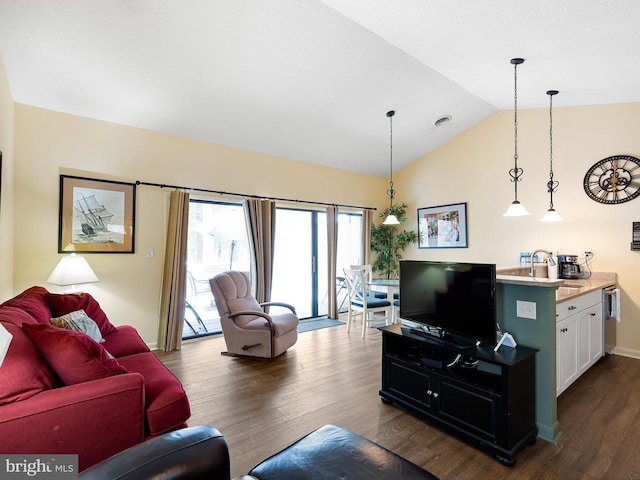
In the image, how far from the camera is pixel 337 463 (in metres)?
1.36

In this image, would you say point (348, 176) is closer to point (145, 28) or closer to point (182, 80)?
point (182, 80)

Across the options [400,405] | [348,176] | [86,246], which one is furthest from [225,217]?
[400,405]

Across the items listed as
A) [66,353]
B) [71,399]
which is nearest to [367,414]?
[71,399]

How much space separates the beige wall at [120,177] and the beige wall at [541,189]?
9.54 feet

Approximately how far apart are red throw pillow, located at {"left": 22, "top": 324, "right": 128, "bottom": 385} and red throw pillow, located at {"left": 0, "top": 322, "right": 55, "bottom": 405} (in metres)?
0.03

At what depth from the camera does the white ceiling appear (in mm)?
2414

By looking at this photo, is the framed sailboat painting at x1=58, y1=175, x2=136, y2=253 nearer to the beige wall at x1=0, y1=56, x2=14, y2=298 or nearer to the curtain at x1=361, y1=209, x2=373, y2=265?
the beige wall at x1=0, y1=56, x2=14, y2=298

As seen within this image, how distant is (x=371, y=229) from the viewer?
20.7 ft

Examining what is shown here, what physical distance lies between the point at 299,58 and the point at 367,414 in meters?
3.34

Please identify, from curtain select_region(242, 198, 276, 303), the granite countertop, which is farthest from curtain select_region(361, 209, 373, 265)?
the granite countertop

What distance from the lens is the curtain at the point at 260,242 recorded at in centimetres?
471

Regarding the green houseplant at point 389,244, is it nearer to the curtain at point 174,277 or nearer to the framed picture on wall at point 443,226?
the framed picture on wall at point 443,226

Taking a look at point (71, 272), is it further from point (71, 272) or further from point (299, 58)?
point (299, 58)

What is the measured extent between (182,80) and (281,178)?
85.6 inches
